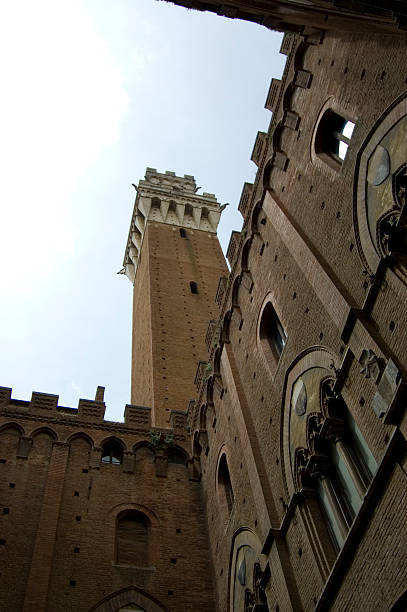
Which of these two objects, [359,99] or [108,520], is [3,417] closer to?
[108,520]

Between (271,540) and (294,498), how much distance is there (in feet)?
2.69

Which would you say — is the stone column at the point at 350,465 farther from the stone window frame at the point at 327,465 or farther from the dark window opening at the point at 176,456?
the dark window opening at the point at 176,456

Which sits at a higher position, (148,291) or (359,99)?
(148,291)

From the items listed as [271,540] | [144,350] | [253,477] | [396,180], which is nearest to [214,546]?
[253,477]

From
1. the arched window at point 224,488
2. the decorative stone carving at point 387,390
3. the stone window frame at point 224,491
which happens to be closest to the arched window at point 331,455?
the decorative stone carving at point 387,390

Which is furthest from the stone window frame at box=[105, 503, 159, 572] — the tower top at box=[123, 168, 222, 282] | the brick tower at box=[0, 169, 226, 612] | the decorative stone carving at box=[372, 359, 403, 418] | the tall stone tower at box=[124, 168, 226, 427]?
the tower top at box=[123, 168, 222, 282]

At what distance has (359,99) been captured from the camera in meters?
9.56

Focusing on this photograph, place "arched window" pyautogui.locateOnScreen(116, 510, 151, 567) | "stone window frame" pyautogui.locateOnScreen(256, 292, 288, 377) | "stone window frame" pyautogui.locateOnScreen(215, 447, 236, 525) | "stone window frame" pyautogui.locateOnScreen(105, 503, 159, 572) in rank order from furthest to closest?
1. "arched window" pyautogui.locateOnScreen(116, 510, 151, 567)
2. "stone window frame" pyautogui.locateOnScreen(105, 503, 159, 572)
3. "stone window frame" pyautogui.locateOnScreen(215, 447, 236, 525)
4. "stone window frame" pyautogui.locateOnScreen(256, 292, 288, 377)

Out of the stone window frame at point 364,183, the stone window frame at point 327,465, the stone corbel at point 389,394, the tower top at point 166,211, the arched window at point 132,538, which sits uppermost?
the tower top at point 166,211

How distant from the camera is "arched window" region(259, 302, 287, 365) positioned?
11783mm

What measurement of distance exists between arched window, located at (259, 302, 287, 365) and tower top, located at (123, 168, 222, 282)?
23.8 m

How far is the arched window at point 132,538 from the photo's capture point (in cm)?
1352

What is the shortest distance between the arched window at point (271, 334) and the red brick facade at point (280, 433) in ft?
0.10

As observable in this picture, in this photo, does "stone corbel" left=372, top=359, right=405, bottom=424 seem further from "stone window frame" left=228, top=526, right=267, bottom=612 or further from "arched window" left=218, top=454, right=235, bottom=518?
"arched window" left=218, top=454, right=235, bottom=518
